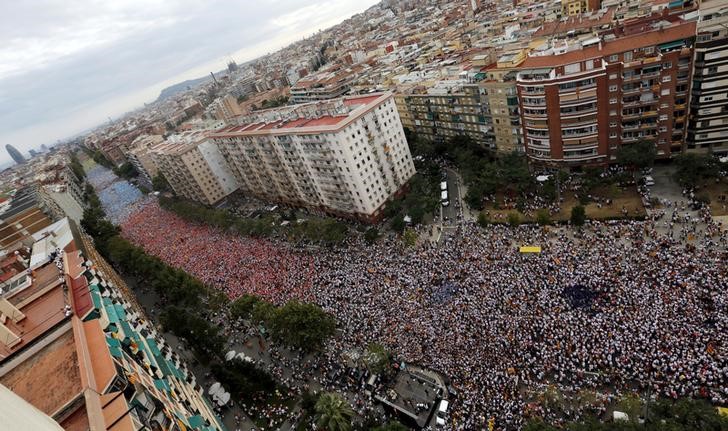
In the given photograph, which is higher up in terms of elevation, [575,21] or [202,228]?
[575,21]

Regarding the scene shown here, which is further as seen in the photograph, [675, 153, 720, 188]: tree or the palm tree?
[675, 153, 720, 188]: tree

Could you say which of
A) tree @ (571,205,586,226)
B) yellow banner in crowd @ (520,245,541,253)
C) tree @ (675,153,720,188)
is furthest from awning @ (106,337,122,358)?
tree @ (675,153,720,188)

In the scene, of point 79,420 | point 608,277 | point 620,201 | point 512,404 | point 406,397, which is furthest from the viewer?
point 620,201

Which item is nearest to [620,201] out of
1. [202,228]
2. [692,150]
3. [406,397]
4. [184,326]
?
[692,150]

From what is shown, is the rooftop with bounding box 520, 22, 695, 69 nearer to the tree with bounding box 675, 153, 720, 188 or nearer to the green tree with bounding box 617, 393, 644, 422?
the tree with bounding box 675, 153, 720, 188

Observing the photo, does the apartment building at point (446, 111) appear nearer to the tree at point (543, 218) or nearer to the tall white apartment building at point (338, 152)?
the tall white apartment building at point (338, 152)

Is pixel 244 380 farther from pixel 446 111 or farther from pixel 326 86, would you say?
pixel 326 86

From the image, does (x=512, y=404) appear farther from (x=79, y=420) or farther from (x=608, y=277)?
(x=79, y=420)
